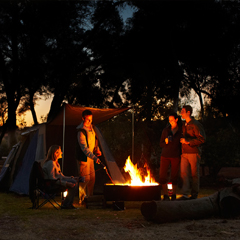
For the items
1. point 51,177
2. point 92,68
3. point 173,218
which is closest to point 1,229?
point 51,177

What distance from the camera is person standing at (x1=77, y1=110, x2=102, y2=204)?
6.70m

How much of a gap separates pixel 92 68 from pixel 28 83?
9.39 ft

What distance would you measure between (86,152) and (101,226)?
198 cm

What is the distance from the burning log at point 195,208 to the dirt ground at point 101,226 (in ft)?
0.30

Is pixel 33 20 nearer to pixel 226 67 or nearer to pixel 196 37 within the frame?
pixel 196 37

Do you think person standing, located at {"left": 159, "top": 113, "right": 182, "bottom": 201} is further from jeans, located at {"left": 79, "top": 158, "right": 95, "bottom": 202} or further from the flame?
jeans, located at {"left": 79, "top": 158, "right": 95, "bottom": 202}

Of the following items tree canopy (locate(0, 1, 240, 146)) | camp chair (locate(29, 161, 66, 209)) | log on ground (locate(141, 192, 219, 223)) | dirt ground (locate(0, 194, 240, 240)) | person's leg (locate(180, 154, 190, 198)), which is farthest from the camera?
tree canopy (locate(0, 1, 240, 146))

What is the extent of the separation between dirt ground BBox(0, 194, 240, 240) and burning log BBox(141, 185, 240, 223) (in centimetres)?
9

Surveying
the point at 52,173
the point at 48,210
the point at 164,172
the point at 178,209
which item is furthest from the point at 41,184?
the point at 178,209

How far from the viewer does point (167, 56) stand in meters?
13.1

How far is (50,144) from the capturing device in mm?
9156

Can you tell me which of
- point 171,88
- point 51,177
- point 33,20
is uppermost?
point 33,20

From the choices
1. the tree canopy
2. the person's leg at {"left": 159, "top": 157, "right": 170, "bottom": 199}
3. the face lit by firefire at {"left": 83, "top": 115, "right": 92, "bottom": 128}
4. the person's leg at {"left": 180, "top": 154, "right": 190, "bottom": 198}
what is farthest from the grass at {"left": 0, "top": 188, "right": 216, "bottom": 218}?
the tree canopy

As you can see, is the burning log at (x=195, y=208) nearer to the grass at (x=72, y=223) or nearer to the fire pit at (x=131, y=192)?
the grass at (x=72, y=223)
